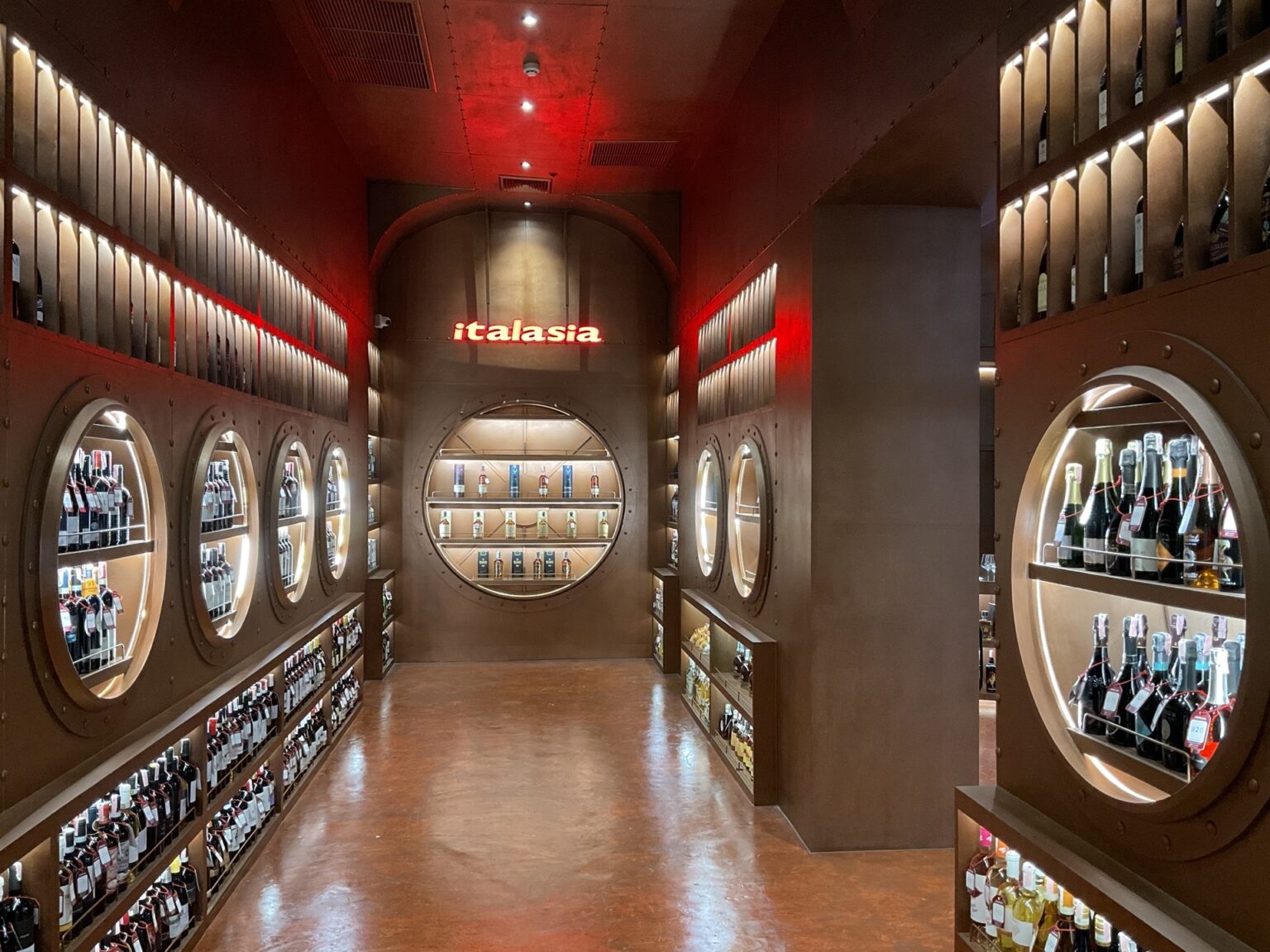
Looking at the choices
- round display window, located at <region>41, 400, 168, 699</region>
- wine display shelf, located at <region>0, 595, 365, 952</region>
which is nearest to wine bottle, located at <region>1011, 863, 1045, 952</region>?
wine display shelf, located at <region>0, 595, 365, 952</region>

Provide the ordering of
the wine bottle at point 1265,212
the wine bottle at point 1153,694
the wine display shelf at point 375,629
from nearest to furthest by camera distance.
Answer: the wine bottle at point 1265,212 < the wine bottle at point 1153,694 < the wine display shelf at point 375,629

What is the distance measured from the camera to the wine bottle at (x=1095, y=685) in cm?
221

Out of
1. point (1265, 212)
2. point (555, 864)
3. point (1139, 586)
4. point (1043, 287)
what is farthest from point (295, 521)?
point (1265, 212)

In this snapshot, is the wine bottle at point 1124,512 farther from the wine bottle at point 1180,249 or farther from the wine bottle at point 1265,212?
the wine bottle at point 1265,212

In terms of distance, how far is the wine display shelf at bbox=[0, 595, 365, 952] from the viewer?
8.22ft

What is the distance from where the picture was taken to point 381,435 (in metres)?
9.22

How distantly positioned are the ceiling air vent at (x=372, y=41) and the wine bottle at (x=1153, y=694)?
4.99 m

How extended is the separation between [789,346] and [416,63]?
3232 millimetres

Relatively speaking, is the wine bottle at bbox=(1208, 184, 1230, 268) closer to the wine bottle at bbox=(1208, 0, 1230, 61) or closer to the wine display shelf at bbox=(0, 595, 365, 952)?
the wine bottle at bbox=(1208, 0, 1230, 61)

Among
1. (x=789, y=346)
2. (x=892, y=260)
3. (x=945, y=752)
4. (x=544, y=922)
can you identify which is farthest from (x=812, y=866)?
(x=892, y=260)

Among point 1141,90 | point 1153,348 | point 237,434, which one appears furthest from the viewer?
point 237,434

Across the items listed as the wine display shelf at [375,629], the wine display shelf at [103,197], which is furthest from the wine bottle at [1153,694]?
the wine display shelf at [375,629]

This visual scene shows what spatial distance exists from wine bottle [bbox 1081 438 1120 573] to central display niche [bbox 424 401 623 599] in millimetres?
7219

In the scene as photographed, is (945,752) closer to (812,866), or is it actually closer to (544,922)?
(812,866)
